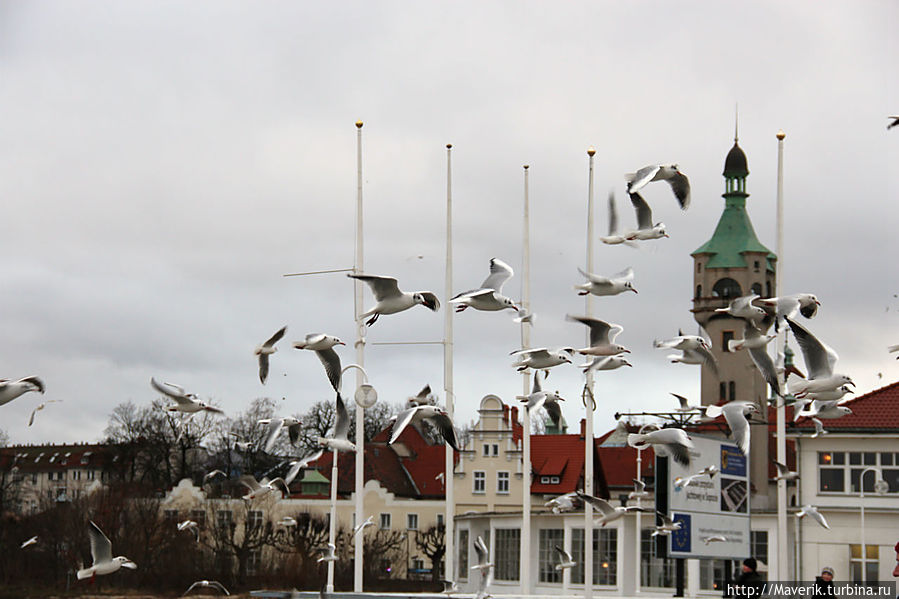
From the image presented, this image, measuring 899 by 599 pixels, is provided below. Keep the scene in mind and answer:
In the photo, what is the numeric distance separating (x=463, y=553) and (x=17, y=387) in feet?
184

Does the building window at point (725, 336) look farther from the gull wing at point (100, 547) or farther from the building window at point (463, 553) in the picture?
the gull wing at point (100, 547)

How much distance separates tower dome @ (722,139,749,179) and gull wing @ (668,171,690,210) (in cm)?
10006

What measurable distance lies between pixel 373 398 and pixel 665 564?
85.5 ft

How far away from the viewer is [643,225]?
24.8 m

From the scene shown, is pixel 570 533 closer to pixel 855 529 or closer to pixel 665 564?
pixel 665 564

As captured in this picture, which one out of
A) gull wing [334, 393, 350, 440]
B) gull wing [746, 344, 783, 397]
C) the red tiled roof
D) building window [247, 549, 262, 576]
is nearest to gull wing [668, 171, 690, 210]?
gull wing [746, 344, 783, 397]

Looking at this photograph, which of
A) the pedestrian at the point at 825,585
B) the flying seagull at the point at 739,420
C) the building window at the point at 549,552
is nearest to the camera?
the flying seagull at the point at 739,420

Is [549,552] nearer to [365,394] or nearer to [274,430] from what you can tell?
[365,394]

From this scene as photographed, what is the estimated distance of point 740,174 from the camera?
124m

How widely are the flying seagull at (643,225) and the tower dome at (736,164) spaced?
100.0m

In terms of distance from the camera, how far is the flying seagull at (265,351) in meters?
25.5

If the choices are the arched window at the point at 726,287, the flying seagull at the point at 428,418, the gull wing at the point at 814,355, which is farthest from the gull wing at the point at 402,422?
the arched window at the point at 726,287

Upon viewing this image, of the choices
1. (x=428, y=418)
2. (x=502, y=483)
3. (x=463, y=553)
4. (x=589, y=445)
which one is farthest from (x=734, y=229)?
(x=428, y=418)

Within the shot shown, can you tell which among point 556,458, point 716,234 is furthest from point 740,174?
point 556,458
